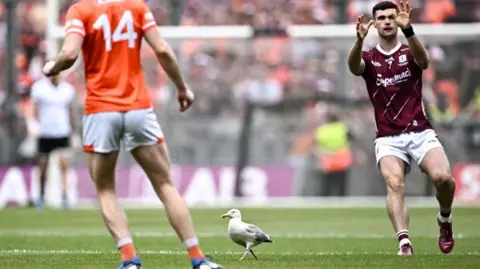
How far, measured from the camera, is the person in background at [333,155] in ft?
88.7

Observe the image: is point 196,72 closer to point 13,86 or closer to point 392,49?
point 13,86

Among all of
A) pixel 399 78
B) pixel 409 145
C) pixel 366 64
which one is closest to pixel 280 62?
pixel 366 64

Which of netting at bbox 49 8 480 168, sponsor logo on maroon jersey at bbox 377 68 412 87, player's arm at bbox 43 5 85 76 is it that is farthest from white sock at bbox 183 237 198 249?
netting at bbox 49 8 480 168

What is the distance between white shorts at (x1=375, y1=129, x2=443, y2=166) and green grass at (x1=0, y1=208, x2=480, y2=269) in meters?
0.97

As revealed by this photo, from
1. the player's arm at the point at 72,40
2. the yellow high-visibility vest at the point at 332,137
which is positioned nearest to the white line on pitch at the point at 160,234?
the player's arm at the point at 72,40

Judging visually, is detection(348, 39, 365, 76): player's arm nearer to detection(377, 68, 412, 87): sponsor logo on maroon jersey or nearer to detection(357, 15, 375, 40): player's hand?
detection(357, 15, 375, 40): player's hand

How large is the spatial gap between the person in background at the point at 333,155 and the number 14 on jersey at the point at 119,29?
1811cm

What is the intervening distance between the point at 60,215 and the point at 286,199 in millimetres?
6811

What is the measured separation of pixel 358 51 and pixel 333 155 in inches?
618

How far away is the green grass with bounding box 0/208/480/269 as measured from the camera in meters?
10.7

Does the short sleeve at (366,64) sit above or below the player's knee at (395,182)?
above

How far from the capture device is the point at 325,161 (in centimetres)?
2736

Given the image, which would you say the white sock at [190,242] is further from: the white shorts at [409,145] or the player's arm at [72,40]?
the white shorts at [409,145]

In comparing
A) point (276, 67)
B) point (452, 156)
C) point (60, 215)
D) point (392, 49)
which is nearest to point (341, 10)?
point (276, 67)
